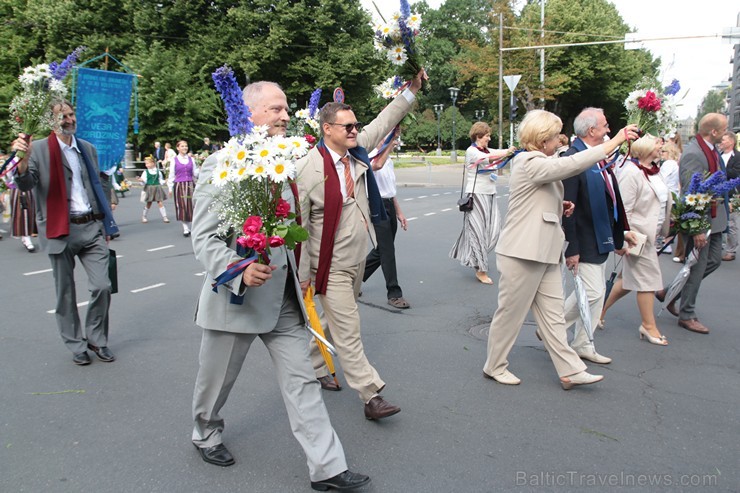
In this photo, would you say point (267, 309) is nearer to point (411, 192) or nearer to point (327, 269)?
point (327, 269)

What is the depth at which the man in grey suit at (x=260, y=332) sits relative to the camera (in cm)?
300

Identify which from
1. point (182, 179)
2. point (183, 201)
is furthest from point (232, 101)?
point (182, 179)

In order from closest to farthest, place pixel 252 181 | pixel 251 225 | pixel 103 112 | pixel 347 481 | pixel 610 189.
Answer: pixel 251 225, pixel 252 181, pixel 347 481, pixel 610 189, pixel 103 112

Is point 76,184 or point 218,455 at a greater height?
point 76,184

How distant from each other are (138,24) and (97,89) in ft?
73.7

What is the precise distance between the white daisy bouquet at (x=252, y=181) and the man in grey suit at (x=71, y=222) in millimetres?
2585

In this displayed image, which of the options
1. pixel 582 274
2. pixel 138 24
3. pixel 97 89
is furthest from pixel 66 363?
pixel 138 24

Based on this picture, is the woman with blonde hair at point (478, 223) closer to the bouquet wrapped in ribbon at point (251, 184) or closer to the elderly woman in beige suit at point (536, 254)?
the elderly woman in beige suit at point (536, 254)

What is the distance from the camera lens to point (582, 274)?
16.3 feet

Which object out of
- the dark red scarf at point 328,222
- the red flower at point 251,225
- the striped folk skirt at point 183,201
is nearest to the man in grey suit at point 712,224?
the dark red scarf at point 328,222

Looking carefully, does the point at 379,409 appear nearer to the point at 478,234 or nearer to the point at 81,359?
the point at 81,359

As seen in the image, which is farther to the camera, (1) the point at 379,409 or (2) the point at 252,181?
(1) the point at 379,409

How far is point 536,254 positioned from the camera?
171 inches

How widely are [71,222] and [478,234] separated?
5.00 meters
